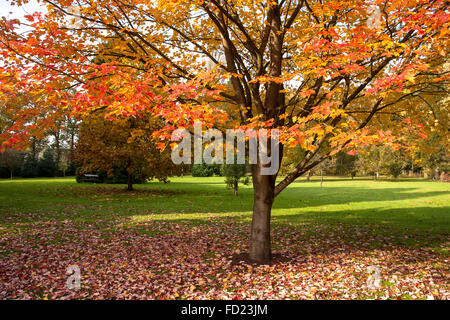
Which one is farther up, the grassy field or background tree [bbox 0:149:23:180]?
background tree [bbox 0:149:23:180]

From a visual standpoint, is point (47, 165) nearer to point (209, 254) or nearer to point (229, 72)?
point (209, 254)

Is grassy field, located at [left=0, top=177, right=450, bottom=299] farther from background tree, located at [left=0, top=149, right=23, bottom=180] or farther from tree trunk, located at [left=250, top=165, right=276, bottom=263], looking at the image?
background tree, located at [left=0, top=149, right=23, bottom=180]

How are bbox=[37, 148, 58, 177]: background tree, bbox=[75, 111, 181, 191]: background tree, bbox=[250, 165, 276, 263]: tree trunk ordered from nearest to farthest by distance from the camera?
bbox=[250, 165, 276, 263]: tree trunk
bbox=[75, 111, 181, 191]: background tree
bbox=[37, 148, 58, 177]: background tree

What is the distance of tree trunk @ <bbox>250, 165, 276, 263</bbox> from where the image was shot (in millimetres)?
6027

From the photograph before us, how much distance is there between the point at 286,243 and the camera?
7.68 meters

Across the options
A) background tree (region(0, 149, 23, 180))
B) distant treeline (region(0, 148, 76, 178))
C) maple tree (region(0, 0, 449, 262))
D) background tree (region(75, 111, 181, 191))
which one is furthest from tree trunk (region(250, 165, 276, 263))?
distant treeline (region(0, 148, 76, 178))

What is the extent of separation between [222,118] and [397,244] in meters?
6.08

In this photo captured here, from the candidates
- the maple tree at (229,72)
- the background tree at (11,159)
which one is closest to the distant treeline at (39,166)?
the background tree at (11,159)

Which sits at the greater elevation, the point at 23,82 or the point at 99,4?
the point at 99,4

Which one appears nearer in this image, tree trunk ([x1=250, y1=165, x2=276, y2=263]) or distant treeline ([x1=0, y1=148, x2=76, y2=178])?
tree trunk ([x1=250, y1=165, x2=276, y2=263])

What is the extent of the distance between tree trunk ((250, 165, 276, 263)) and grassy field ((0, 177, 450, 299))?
323mm

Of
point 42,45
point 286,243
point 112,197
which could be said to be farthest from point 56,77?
point 112,197
